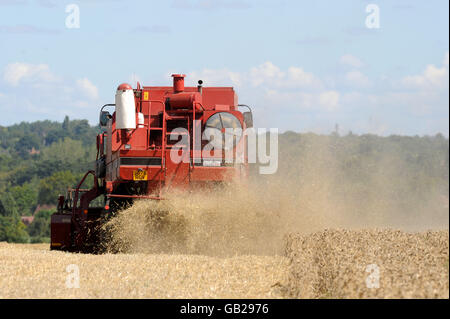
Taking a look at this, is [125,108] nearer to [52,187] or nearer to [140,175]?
[140,175]

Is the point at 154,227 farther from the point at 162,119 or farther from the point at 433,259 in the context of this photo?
the point at 433,259

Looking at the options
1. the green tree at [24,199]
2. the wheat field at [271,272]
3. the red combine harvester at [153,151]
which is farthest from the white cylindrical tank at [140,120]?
the green tree at [24,199]

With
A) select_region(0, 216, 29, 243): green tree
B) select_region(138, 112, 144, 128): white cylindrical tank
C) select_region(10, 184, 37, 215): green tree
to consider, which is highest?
select_region(10, 184, 37, 215): green tree

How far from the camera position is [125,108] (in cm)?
1153

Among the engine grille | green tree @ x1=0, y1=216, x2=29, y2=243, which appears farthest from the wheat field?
green tree @ x1=0, y1=216, x2=29, y2=243

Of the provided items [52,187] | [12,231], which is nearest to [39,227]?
[12,231]

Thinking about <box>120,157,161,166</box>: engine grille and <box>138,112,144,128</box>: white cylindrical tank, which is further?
<box>138,112,144,128</box>: white cylindrical tank

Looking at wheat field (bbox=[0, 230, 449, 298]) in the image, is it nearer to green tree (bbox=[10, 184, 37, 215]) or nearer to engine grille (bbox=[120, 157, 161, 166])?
engine grille (bbox=[120, 157, 161, 166])

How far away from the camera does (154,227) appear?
35.6ft

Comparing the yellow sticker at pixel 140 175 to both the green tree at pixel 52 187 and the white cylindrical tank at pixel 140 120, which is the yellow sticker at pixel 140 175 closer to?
the white cylindrical tank at pixel 140 120

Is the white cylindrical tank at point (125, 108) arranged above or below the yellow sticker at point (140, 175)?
above

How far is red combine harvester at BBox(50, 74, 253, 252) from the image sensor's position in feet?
36.5

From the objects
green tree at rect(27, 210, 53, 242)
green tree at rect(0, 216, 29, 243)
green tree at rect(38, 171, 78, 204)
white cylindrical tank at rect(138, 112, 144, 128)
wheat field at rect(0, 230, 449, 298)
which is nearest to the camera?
wheat field at rect(0, 230, 449, 298)

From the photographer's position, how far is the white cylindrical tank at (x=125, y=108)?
37.8 ft
